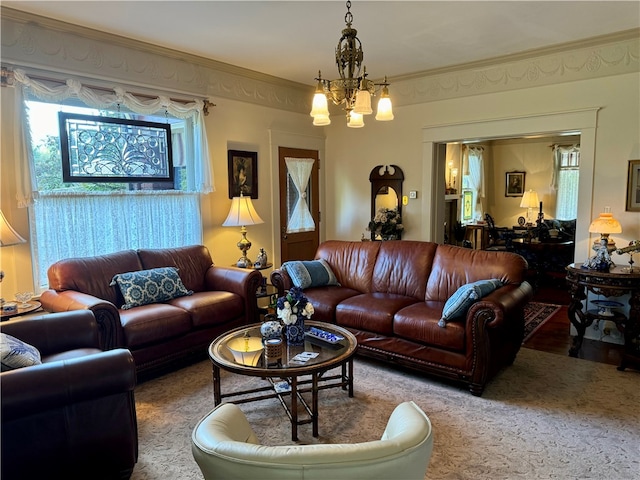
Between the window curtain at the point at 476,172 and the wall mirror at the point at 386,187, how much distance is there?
3.56 m

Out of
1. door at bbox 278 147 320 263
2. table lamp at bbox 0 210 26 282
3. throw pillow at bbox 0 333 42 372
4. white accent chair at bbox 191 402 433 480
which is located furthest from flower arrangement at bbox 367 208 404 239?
white accent chair at bbox 191 402 433 480

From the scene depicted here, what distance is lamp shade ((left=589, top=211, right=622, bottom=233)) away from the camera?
3867mm

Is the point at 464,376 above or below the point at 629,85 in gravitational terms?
below

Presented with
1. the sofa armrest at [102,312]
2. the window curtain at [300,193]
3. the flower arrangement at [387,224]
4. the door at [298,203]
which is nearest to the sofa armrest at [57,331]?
the sofa armrest at [102,312]

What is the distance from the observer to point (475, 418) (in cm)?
280

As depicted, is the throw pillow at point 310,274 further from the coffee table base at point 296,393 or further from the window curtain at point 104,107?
the window curtain at point 104,107

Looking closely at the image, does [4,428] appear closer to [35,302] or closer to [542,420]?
[35,302]

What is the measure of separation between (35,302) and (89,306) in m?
0.70

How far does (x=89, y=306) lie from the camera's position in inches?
119

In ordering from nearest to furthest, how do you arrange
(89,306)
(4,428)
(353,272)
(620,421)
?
(4,428) < (620,421) < (89,306) < (353,272)

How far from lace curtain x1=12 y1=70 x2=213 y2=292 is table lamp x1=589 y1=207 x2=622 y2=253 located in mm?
3924

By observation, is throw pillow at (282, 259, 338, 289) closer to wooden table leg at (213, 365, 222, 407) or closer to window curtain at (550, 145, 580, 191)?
wooden table leg at (213, 365, 222, 407)

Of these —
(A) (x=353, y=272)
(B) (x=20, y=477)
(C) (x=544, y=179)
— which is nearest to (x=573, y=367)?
(A) (x=353, y=272)

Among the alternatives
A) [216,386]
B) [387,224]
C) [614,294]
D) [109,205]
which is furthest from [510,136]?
[109,205]
